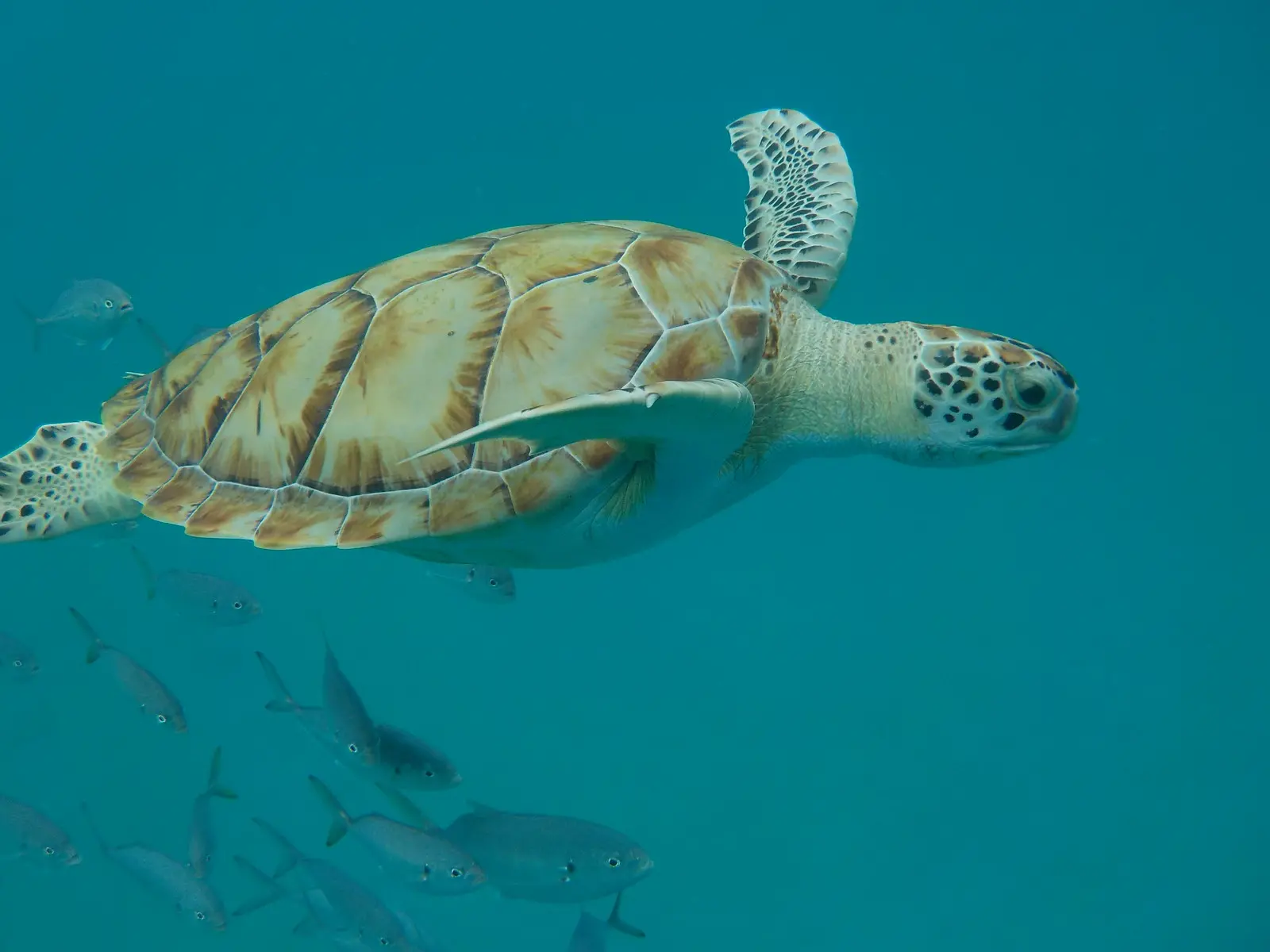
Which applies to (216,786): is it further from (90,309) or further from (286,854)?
(90,309)

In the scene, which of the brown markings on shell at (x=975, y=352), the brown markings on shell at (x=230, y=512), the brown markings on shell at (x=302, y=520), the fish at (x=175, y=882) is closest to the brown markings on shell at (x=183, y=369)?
the brown markings on shell at (x=230, y=512)

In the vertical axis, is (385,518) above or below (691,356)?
below

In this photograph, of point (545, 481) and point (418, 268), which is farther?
point (418, 268)

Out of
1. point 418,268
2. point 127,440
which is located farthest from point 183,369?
point 418,268

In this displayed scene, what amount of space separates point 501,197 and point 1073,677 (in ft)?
26.8

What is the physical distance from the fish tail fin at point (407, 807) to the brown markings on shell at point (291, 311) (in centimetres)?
157

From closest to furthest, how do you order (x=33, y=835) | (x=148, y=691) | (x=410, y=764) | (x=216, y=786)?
1. (x=410, y=764)
2. (x=216, y=786)
3. (x=148, y=691)
4. (x=33, y=835)

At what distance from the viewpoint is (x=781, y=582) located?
8.88 metres

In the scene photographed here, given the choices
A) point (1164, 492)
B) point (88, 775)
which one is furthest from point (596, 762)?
point (1164, 492)

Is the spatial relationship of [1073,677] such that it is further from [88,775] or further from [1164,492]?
[88,775]

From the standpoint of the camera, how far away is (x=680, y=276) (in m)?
2.18

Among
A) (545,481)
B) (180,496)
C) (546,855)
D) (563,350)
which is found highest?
(563,350)

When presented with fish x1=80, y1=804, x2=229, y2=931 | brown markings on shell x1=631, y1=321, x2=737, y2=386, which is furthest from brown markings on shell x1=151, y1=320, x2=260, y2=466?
fish x1=80, y1=804, x2=229, y2=931

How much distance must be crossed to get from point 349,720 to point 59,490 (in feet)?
4.13
